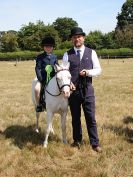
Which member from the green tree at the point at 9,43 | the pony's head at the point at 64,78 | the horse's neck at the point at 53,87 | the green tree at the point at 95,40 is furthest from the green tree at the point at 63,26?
the pony's head at the point at 64,78

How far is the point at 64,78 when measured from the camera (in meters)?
7.16

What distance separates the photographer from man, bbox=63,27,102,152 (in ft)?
24.2

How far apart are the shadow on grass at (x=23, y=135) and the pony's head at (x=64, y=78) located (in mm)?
1847

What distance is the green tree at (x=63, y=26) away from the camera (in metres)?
118

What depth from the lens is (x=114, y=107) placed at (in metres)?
12.9

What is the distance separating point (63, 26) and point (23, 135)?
113621 mm

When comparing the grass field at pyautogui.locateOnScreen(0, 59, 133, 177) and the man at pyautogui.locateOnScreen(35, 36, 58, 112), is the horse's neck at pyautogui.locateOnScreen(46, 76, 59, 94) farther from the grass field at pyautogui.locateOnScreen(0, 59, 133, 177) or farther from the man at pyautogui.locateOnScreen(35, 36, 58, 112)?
the grass field at pyautogui.locateOnScreen(0, 59, 133, 177)

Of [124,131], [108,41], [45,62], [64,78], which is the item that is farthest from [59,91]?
[108,41]

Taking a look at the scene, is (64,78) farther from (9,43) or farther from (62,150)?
(9,43)

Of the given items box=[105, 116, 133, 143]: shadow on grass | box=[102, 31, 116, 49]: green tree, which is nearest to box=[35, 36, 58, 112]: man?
box=[105, 116, 133, 143]: shadow on grass

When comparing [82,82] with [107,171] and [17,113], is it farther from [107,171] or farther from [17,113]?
[17,113]

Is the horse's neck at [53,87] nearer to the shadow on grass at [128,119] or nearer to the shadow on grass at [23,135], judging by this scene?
the shadow on grass at [23,135]

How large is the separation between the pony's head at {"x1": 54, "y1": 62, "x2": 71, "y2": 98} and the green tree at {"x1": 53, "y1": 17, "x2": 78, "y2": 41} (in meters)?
111

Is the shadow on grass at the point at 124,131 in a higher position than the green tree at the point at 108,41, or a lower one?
lower
